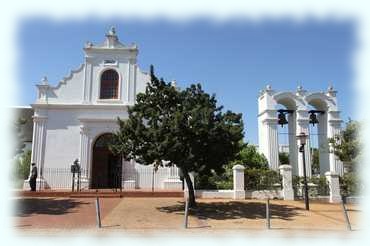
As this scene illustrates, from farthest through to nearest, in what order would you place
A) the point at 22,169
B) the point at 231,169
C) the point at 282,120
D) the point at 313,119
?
the point at 22,169, the point at 313,119, the point at 282,120, the point at 231,169

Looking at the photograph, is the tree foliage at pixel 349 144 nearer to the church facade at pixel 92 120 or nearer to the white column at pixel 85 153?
the church facade at pixel 92 120

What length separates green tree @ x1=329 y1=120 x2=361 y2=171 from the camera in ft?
60.3

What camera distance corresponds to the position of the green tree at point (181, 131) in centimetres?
1509

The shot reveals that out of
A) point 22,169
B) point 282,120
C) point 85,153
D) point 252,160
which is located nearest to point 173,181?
point 252,160

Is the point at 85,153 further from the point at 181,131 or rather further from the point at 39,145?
the point at 181,131

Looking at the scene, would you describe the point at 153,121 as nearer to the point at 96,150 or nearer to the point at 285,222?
the point at 285,222

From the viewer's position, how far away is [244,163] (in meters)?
24.7

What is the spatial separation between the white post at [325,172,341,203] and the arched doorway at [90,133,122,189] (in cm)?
1213

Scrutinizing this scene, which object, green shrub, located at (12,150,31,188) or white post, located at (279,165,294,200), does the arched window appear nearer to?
green shrub, located at (12,150,31,188)

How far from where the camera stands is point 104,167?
84.2 ft

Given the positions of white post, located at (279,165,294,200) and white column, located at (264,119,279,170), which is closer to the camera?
white post, located at (279,165,294,200)

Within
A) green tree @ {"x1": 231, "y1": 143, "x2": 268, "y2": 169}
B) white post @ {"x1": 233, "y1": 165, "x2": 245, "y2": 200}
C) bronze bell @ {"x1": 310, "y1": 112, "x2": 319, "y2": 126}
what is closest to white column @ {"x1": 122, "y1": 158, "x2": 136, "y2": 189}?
green tree @ {"x1": 231, "y1": 143, "x2": 268, "y2": 169}

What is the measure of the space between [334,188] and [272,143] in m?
5.08

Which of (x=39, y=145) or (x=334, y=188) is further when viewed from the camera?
(x=39, y=145)
